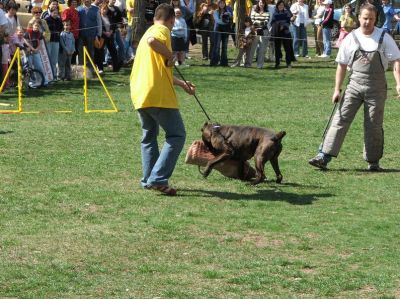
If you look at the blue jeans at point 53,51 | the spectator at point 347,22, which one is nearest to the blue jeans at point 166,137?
the blue jeans at point 53,51

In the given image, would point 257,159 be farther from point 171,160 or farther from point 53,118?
point 53,118

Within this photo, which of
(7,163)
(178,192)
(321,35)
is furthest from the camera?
(321,35)

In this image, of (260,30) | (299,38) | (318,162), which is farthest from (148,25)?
(318,162)

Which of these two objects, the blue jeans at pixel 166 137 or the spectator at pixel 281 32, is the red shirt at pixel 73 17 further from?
the blue jeans at pixel 166 137

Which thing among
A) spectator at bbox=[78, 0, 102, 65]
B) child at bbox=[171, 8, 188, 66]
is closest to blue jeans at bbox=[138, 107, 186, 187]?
spectator at bbox=[78, 0, 102, 65]

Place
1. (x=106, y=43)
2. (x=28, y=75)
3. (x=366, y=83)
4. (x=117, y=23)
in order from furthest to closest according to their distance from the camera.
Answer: (x=117, y=23) → (x=106, y=43) → (x=28, y=75) → (x=366, y=83)

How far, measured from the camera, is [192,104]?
19922mm

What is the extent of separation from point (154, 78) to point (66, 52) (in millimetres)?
13256

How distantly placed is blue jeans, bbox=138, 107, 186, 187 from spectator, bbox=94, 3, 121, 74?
1468 centimetres

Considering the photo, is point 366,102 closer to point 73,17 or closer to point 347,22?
point 73,17


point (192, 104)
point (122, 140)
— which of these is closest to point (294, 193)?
point (122, 140)

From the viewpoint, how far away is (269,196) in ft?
36.9

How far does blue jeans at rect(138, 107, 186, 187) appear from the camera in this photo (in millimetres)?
10828

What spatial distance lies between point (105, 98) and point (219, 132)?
9.63 m
